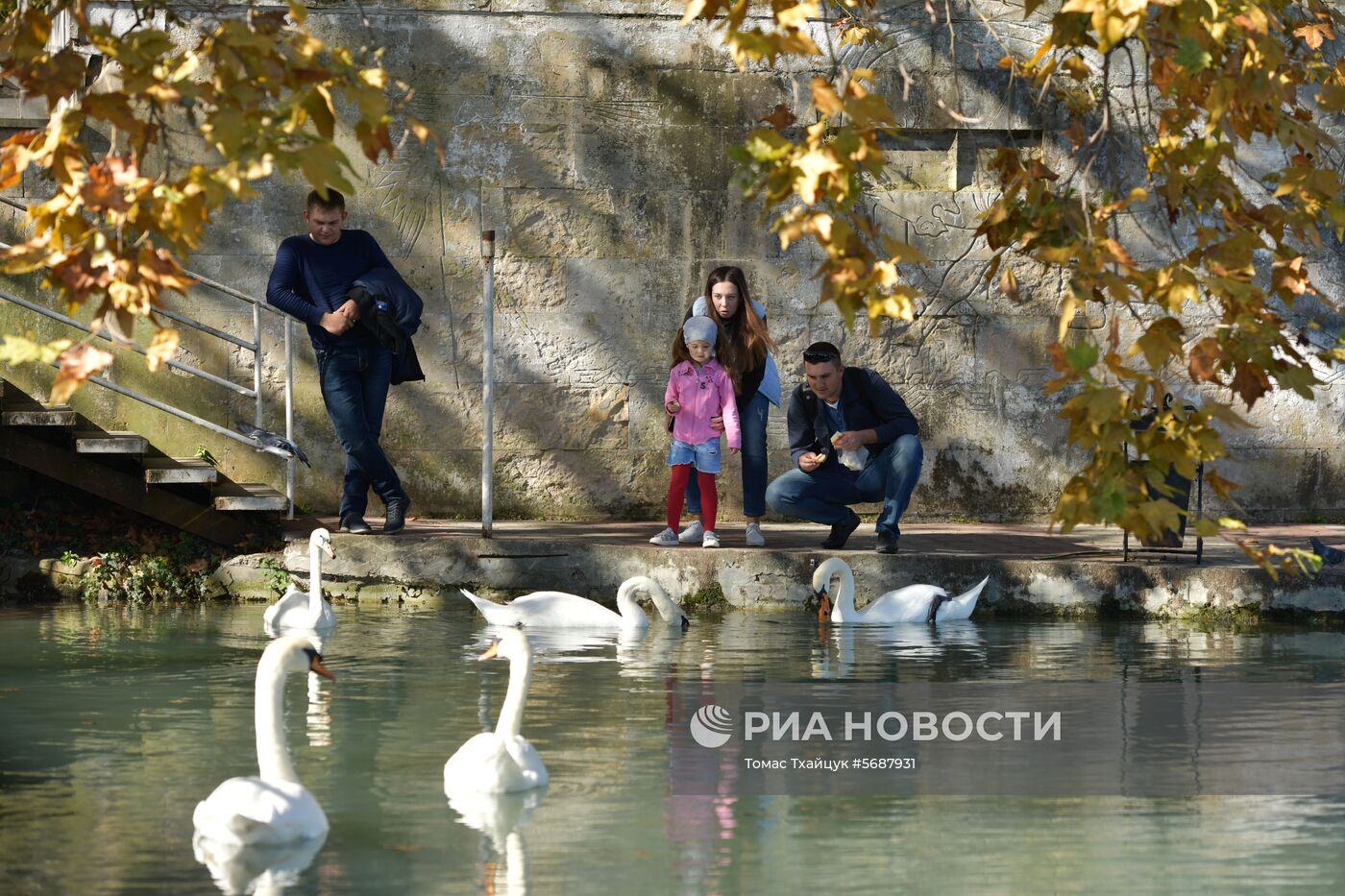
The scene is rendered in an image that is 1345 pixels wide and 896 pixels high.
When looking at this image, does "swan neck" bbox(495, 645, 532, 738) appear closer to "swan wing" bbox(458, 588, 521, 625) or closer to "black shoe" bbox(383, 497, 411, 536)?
"swan wing" bbox(458, 588, 521, 625)

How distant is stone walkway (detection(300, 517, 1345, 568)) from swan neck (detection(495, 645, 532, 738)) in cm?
461

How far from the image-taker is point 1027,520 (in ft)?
45.8

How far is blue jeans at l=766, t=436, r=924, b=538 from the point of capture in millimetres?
11594

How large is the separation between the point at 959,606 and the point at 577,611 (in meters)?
2.09

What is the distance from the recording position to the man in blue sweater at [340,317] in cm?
1147

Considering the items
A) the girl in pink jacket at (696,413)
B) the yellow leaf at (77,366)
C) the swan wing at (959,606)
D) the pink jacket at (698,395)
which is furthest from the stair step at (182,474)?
the yellow leaf at (77,366)

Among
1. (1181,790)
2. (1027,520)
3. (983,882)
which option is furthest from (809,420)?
(983,882)

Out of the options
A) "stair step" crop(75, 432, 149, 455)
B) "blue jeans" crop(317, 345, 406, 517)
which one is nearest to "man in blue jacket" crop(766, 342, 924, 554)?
"blue jeans" crop(317, 345, 406, 517)

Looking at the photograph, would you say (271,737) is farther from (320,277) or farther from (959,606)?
(320,277)

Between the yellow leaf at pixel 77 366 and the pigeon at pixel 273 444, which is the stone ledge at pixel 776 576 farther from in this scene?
the yellow leaf at pixel 77 366

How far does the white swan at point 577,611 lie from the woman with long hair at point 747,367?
147cm

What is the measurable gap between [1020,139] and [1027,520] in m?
2.75

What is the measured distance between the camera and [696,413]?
11805 millimetres

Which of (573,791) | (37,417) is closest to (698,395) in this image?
(37,417)
